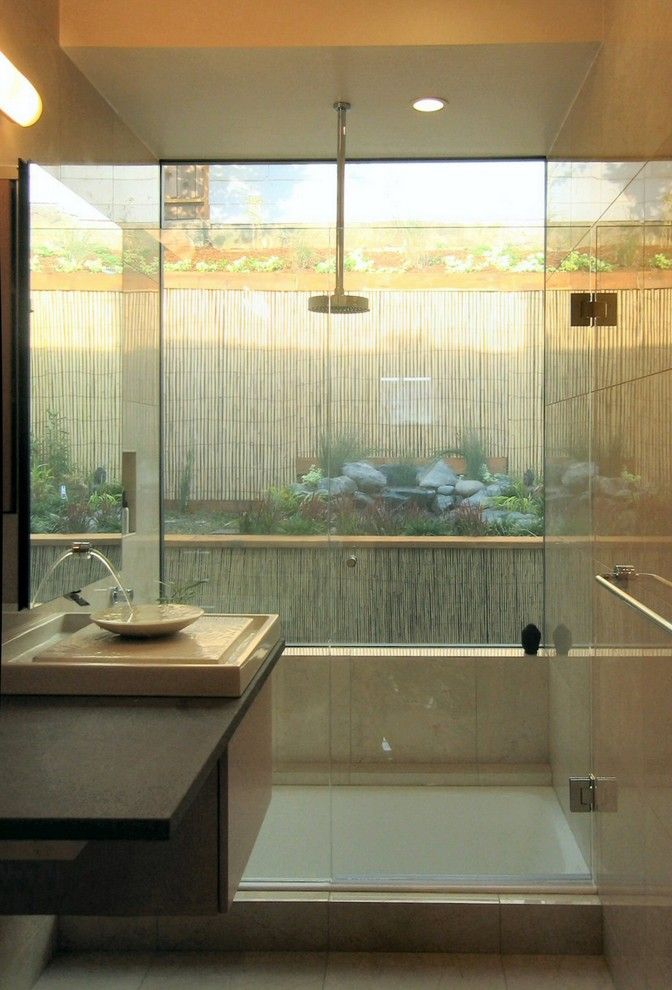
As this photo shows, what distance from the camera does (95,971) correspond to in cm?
271

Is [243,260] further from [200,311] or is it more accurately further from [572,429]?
[572,429]

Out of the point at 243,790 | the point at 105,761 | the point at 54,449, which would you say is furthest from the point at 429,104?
the point at 105,761

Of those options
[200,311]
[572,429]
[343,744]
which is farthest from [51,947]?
[572,429]

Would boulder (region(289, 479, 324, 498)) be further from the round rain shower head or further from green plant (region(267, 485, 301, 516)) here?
the round rain shower head

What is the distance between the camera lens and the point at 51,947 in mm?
2777

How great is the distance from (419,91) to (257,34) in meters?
0.54

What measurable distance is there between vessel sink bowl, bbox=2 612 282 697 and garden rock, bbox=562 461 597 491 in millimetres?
1141

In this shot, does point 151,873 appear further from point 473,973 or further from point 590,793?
point 590,793

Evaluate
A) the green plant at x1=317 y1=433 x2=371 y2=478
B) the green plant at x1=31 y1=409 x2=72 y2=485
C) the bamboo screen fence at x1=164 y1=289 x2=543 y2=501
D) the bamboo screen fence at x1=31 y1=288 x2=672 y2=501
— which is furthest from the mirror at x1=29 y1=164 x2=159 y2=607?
the green plant at x1=317 y1=433 x2=371 y2=478

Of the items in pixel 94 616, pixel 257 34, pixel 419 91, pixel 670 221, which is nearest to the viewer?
pixel 670 221

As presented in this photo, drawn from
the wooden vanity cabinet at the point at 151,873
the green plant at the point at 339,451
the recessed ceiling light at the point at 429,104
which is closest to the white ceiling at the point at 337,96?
the recessed ceiling light at the point at 429,104

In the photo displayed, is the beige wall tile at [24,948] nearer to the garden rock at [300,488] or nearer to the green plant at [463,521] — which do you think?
the garden rock at [300,488]

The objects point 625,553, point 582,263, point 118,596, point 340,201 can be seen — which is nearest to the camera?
point 625,553

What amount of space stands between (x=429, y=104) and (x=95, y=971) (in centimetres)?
276
